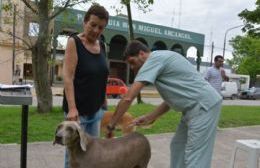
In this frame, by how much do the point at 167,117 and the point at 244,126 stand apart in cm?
222

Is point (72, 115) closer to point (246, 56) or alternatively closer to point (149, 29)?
point (149, 29)

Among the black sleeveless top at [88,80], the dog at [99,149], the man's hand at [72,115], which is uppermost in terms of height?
the black sleeveless top at [88,80]

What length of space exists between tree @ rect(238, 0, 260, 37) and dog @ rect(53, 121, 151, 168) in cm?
1375

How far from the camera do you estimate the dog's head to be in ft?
13.4

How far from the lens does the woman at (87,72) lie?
4.34 m

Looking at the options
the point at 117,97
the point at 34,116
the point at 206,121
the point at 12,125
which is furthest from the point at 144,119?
the point at 117,97

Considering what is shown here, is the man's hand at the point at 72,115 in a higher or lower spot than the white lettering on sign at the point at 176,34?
lower

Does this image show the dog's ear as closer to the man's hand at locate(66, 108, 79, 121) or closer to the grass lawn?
the man's hand at locate(66, 108, 79, 121)

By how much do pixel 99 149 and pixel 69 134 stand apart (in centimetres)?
41

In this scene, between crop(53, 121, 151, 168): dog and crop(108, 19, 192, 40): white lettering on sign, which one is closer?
crop(53, 121, 151, 168): dog

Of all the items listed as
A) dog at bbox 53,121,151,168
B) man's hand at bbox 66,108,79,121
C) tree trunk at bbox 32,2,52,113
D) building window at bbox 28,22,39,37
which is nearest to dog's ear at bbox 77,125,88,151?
dog at bbox 53,121,151,168

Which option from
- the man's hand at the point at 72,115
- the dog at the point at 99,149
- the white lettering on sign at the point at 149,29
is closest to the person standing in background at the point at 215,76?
the dog at the point at 99,149

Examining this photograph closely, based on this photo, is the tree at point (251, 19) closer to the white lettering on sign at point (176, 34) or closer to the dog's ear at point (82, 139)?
the dog's ear at point (82, 139)

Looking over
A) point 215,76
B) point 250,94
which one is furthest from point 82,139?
point 250,94
